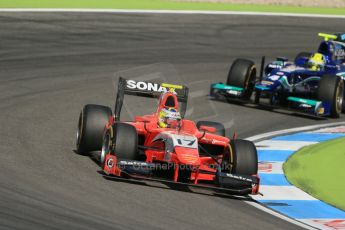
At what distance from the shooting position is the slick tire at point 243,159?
510 inches

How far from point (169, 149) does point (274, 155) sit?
3.18 meters

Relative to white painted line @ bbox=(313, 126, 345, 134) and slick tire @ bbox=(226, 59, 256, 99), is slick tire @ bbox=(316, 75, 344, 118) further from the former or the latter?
slick tire @ bbox=(226, 59, 256, 99)

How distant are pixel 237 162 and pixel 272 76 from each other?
7479mm

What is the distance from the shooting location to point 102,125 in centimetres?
1399

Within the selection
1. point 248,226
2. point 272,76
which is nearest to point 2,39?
point 272,76

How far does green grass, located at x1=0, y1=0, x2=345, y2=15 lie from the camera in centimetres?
2948

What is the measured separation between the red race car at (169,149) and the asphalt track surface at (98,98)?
235 millimetres

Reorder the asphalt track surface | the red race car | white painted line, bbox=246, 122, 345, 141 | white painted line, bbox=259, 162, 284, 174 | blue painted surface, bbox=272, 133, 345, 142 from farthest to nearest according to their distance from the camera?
blue painted surface, bbox=272, 133, 345, 142
white painted line, bbox=246, 122, 345, 141
white painted line, bbox=259, 162, 284, 174
the red race car
the asphalt track surface

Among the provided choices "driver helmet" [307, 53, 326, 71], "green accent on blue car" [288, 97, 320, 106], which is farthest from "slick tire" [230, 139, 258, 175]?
"driver helmet" [307, 53, 326, 71]

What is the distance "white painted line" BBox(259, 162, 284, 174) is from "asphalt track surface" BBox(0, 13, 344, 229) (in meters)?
1.92

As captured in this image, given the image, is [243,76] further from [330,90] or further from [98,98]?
A: [98,98]

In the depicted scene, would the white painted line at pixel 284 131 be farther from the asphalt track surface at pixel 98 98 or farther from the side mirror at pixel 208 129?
the side mirror at pixel 208 129

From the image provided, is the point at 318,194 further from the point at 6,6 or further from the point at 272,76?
the point at 6,6

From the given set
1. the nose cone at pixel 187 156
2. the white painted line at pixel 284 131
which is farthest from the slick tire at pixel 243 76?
the nose cone at pixel 187 156
